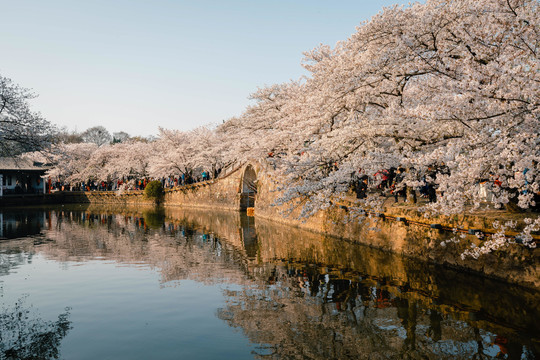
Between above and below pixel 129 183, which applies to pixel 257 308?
below

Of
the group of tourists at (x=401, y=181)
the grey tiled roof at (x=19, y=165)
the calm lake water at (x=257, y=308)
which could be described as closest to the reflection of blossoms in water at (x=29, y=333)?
the calm lake water at (x=257, y=308)

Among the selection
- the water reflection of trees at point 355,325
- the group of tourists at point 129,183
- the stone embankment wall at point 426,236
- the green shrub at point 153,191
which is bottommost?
the water reflection of trees at point 355,325

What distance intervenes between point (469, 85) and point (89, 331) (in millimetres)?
9404

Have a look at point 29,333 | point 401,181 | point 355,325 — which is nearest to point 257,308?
point 355,325

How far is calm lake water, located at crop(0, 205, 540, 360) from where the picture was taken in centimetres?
707

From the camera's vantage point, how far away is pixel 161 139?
5066 cm

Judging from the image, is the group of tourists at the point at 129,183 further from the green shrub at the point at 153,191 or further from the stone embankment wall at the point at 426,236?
the stone embankment wall at the point at 426,236

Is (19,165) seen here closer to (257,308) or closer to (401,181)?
(401,181)

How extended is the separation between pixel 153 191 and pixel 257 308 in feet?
144

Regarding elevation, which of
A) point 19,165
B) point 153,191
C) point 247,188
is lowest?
point 153,191

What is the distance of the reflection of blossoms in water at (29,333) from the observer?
6814mm

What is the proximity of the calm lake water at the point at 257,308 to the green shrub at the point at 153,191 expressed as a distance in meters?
34.7

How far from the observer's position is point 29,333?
770 centimetres

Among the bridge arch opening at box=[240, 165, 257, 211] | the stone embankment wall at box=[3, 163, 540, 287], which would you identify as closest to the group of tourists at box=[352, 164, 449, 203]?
the stone embankment wall at box=[3, 163, 540, 287]
